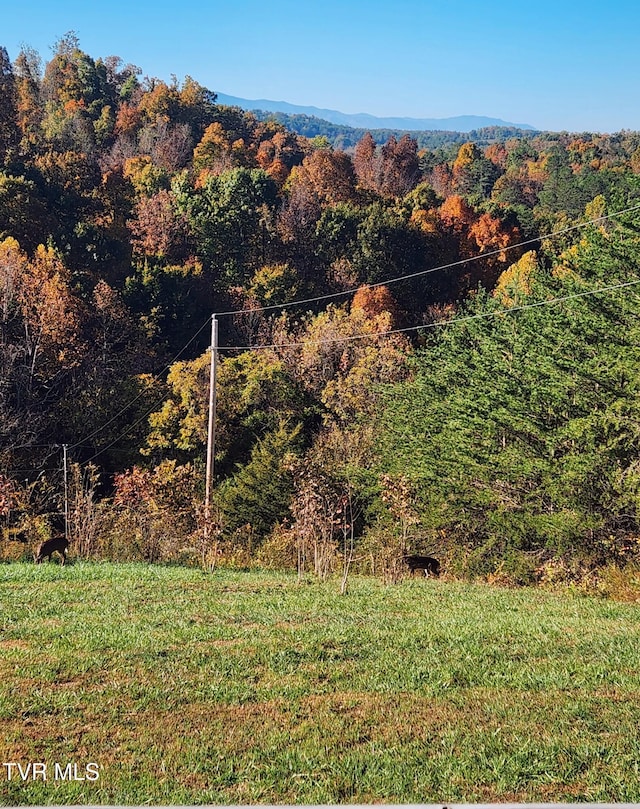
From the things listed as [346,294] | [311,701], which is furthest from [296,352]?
[311,701]

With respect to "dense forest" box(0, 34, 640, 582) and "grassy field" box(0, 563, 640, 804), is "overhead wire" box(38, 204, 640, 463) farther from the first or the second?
"grassy field" box(0, 563, 640, 804)

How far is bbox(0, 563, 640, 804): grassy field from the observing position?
4062mm

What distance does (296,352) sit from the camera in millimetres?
34531

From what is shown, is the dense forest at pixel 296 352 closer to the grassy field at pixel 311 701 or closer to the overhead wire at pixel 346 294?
the overhead wire at pixel 346 294

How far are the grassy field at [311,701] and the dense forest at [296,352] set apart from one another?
454 centimetres

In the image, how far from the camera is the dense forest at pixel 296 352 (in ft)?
55.0

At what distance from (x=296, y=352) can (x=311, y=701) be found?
29530 mm

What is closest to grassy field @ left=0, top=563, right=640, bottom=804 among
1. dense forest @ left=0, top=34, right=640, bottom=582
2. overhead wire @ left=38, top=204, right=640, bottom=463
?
dense forest @ left=0, top=34, right=640, bottom=582

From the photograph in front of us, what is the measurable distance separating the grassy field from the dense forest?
4541 millimetres

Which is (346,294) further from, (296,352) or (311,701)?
(311,701)

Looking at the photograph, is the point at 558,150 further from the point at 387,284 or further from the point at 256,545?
the point at 256,545

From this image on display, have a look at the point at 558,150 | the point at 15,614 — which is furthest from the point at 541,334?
the point at 558,150

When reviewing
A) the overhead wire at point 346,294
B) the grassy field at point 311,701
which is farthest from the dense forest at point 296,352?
the grassy field at point 311,701

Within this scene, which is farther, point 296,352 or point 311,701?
point 296,352
